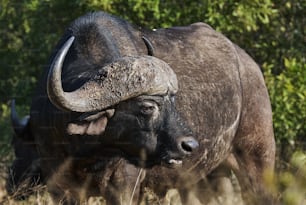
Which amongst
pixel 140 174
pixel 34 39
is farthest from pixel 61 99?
pixel 34 39

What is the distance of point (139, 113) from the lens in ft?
18.9

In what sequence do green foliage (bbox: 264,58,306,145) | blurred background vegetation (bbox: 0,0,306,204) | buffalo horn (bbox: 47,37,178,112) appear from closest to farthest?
1. buffalo horn (bbox: 47,37,178,112)
2. green foliage (bbox: 264,58,306,145)
3. blurred background vegetation (bbox: 0,0,306,204)

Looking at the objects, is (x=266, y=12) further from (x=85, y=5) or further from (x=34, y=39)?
(x=34, y=39)

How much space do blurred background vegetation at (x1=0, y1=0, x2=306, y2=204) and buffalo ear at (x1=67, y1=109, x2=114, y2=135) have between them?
9.82 feet

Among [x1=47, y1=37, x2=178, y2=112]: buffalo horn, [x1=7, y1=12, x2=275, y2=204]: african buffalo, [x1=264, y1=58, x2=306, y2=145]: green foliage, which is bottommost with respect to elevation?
[x1=264, y1=58, x2=306, y2=145]: green foliage

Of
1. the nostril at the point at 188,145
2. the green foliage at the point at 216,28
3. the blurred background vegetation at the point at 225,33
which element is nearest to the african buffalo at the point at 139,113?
the nostril at the point at 188,145

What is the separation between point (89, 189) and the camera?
6.16m

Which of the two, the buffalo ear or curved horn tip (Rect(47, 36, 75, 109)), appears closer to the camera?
curved horn tip (Rect(47, 36, 75, 109))

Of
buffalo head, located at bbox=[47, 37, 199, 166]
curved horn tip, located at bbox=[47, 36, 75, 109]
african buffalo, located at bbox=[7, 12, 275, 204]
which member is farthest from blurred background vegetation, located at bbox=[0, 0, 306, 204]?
curved horn tip, located at bbox=[47, 36, 75, 109]

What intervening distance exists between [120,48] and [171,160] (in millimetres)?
1184

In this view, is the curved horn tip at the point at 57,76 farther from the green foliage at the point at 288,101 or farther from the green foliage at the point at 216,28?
the green foliage at the point at 288,101

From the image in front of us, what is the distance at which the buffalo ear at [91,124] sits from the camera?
5750 mm

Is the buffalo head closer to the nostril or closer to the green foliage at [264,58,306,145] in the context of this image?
the nostril

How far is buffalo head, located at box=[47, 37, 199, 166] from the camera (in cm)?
564
